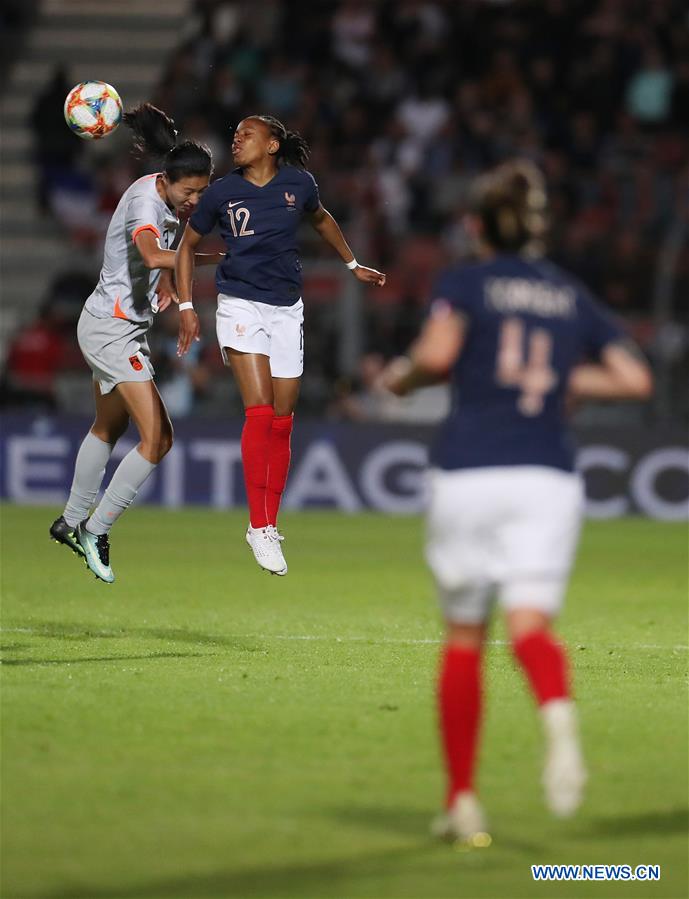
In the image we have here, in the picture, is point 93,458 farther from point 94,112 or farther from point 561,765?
point 561,765

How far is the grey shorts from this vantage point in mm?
9211

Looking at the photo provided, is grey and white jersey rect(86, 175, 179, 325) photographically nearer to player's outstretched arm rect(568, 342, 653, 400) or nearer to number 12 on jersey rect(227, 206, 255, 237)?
number 12 on jersey rect(227, 206, 255, 237)

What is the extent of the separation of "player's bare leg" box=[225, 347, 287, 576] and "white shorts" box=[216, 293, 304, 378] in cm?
5

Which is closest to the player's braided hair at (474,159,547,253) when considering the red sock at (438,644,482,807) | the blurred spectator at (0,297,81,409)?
the red sock at (438,644,482,807)

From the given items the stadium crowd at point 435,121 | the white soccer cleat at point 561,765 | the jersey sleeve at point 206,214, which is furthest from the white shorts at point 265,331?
the stadium crowd at point 435,121

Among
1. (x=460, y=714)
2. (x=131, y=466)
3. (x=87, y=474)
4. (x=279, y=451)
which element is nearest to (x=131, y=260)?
(x=131, y=466)

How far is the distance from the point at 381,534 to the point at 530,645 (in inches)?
442

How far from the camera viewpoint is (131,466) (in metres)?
9.23

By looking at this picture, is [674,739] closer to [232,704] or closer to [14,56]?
[232,704]

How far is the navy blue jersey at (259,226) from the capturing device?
30.1 feet

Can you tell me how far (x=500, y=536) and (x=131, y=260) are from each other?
15.7 ft

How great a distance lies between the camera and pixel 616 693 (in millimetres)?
7516

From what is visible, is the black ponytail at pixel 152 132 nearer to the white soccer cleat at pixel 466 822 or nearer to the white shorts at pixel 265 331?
the white shorts at pixel 265 331

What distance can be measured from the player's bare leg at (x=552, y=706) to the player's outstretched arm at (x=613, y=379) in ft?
2.28
